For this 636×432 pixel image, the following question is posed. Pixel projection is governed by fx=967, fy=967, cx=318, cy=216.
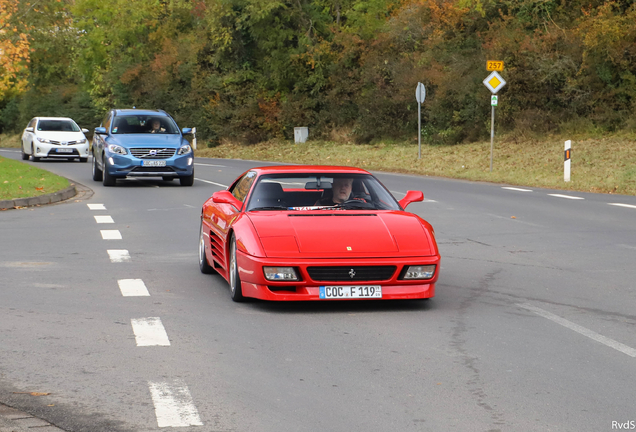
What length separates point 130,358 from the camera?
250 inches

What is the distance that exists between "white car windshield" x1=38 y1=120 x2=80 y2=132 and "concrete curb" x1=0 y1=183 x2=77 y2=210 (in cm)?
1492

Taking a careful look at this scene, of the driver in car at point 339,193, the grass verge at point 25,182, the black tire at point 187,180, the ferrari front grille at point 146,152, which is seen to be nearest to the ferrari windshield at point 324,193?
the driver in car at point 339,193

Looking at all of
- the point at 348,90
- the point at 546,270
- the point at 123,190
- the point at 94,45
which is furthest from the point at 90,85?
the point at 546,270

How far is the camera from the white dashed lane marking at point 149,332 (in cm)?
683

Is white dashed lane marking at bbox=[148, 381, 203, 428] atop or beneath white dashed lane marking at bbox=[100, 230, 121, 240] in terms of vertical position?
atop

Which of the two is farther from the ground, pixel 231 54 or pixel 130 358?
pixel 231 54

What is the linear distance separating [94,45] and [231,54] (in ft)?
73.6

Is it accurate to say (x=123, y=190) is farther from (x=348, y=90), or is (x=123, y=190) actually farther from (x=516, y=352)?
(x=348, y=90)

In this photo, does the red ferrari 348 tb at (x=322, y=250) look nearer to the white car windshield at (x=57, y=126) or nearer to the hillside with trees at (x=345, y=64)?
the hillside with trees at (x=345, y=64)

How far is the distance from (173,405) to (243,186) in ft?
15.2

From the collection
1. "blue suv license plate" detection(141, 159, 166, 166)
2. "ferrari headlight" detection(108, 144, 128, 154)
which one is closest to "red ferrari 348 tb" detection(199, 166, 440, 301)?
"blue suv license plate" detection(141, 159, 166, 166)

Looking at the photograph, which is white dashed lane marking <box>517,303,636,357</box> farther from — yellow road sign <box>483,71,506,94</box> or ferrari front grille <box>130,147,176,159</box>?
yellow road sign <box>483,71,506,94</box>

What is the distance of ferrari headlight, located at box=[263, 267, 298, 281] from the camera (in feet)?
25.8

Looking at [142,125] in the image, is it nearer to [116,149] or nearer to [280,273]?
[116,149]
